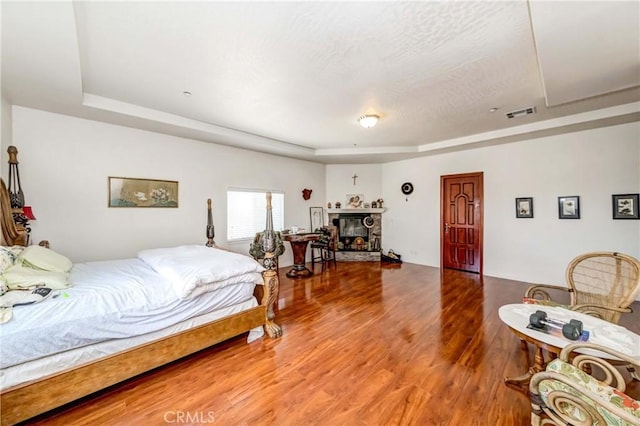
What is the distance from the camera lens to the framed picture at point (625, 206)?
3.69 metres

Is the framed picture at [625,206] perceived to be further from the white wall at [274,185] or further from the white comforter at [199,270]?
the white comforter at [199,270]

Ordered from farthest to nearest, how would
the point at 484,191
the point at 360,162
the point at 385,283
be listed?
the point at 360,162, the point at 484,191, the point at 385,283

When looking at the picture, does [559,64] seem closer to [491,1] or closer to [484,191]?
[491,1]

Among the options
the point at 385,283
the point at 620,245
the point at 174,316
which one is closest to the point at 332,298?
the point at 385,283

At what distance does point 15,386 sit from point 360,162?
638cm

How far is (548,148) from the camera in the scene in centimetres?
440

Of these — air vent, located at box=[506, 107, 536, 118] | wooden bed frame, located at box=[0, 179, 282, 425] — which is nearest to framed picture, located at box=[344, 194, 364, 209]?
air vent, located at box=[506, 107, 536, 118]

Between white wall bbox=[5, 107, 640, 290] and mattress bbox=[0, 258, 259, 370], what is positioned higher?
white wall bbox=[5, 107, 640, 290]

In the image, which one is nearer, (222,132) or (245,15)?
(245,15)

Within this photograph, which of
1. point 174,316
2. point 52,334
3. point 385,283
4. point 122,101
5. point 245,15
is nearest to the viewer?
point 52,334

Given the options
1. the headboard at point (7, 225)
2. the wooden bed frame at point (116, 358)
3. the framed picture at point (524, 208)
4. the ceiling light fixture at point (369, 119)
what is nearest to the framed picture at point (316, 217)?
the ceiling light fixture at point (369, 119)

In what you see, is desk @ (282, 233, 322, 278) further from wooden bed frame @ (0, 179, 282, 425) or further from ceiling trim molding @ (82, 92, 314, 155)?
wooden bed frame @ (0, 179, 282, 425)

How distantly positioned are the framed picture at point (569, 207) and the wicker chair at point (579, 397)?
12.1 ft

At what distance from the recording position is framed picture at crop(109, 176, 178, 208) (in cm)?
361
